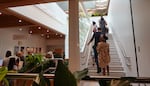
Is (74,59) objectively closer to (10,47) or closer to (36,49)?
(10,47)

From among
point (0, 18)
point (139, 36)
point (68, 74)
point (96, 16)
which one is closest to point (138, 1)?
point (139, 36)

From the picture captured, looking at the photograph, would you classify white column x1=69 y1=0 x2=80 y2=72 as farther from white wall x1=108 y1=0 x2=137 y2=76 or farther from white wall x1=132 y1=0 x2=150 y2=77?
white wall x1=132 y1=0 x2=150 y2=77

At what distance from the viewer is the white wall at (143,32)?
327cm

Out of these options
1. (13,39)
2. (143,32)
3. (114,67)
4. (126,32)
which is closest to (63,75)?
(143,32)

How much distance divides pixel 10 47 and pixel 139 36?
8385 mm

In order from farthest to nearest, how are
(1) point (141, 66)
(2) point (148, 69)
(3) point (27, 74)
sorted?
(1) point (141, 66) → (2) point (148, 69) → (3) point (27, 74)

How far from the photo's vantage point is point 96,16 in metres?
13.9

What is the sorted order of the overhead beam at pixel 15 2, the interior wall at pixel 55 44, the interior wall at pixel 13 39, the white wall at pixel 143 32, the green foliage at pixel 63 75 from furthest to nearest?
the interior wall at pixel 55 44 < the interior wall at pixel 13 39 < the overhead beam at pixel 15 2 < the white wall at pixel 143 32 < the green foliage at pixel 63 75

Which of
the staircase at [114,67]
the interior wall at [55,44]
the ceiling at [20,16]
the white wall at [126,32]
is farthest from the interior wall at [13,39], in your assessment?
the white wall at [126,32]

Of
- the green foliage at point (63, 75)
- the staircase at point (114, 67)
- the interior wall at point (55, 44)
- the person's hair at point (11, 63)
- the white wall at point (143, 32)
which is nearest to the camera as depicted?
the green foliage at point (63, 75)

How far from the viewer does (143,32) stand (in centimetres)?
343

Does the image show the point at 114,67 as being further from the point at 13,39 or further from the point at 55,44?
the point at 55,44

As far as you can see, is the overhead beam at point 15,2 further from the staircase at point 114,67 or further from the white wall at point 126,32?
the staircase at point 114,67

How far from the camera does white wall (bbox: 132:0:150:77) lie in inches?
129
